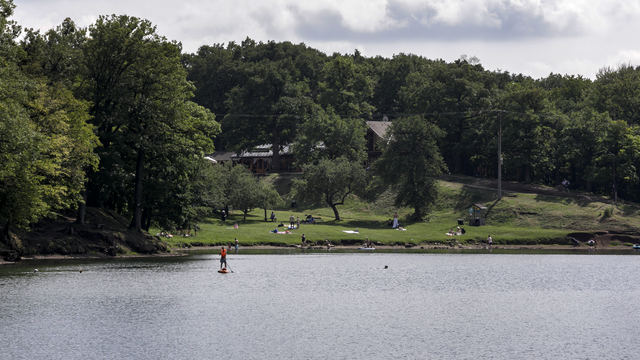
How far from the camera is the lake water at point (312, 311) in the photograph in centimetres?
2675

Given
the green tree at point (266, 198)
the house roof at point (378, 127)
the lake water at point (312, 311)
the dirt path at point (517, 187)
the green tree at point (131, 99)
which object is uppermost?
the house roof at point (378, 127)

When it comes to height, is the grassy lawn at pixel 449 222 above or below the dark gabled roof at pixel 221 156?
below

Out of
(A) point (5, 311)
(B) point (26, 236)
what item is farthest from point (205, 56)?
(A) point (5, 311)

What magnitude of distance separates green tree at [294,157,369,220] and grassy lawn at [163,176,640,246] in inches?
180

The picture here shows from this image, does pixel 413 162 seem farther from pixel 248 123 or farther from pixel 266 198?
pixel 248 123

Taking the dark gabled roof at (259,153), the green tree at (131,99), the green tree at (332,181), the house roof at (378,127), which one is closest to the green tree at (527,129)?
the green tree at (332,181)

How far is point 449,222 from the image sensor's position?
105 metres

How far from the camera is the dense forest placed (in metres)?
56.9

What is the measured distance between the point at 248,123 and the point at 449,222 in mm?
60187

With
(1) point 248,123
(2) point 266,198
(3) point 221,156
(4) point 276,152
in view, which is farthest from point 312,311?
(3) point 221,156

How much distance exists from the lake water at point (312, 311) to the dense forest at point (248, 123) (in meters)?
10.5

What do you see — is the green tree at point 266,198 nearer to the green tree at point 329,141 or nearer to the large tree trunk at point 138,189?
the green tree at point 329,141

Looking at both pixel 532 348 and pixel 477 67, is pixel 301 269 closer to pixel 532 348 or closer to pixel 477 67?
pixel 532 348

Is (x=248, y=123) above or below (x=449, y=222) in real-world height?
above
